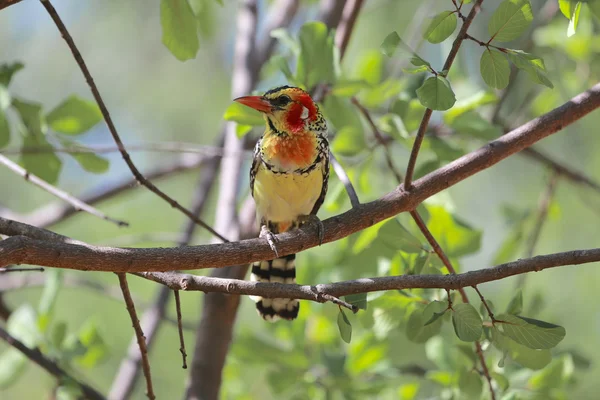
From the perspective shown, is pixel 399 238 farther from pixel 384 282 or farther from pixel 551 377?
pixel 551 377

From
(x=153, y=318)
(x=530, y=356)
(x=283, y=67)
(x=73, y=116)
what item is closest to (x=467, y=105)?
(x=283, y=67)

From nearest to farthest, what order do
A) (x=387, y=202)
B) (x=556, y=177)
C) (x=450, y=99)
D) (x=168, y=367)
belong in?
(x=450, y=99), (x=387, y=202), (x=556, y=177), (x=168, y=367)

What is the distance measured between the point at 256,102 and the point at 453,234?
1267 millimetres

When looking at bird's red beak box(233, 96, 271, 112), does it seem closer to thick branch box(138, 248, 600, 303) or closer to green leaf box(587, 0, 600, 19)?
thick branch box(138, 248, 600, 303)

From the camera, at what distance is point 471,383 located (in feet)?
10.2

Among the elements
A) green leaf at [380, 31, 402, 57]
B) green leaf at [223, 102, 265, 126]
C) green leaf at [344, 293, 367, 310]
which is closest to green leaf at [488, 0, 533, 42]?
green leaf at [380, 31, 402, 57]

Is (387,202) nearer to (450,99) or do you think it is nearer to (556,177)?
(450,99)

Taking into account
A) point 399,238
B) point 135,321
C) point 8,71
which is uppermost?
point 8,71

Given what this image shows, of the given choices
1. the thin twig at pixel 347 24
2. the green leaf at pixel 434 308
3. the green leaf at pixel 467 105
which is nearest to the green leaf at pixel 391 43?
the green leaf at pixel 434 308

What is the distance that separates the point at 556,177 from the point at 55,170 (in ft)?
10.9

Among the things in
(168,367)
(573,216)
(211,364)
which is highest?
(573,216)

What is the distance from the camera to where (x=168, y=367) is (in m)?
7.22

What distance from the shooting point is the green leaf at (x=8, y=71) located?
3.28 m

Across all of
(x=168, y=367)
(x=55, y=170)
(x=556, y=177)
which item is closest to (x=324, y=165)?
(x=55, y=170)
